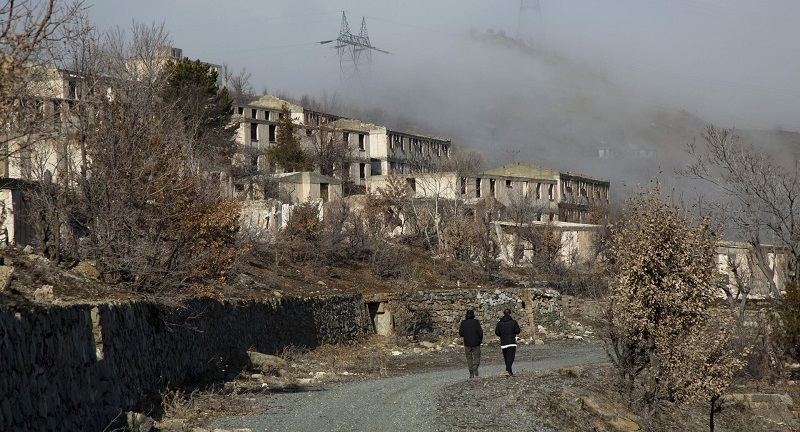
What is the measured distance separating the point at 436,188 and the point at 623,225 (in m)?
47.0

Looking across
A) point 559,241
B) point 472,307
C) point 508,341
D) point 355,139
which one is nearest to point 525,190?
point 355,139

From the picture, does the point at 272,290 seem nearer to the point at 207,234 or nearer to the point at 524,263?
the point at 207,234

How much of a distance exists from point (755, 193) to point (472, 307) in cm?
1334

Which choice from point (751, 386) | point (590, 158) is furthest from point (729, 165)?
point (590, 158)

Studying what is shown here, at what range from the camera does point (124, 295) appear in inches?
837

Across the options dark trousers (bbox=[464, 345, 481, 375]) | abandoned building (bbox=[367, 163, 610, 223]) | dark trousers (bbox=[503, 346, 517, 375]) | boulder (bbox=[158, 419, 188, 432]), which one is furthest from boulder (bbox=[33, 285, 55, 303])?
abandoned building (bbox=[367, 163, 610, 223])

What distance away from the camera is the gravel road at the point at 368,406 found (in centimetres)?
1703

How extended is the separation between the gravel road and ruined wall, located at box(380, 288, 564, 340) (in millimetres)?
11390

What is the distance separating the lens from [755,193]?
3669 centimetres

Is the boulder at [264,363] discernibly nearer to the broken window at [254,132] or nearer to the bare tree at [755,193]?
the bare tree at [755,193]

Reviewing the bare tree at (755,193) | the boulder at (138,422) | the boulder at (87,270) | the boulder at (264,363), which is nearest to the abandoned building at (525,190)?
the bare tree at (755,193)

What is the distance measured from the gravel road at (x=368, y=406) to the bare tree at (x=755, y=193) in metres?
11.8

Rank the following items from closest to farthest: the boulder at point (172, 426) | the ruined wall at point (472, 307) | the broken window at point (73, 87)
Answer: the boulder at point (172, 426)
the broken window at point (73, 87)
the ruined wall at point (472, 307)

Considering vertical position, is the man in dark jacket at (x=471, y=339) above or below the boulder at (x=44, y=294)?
below
